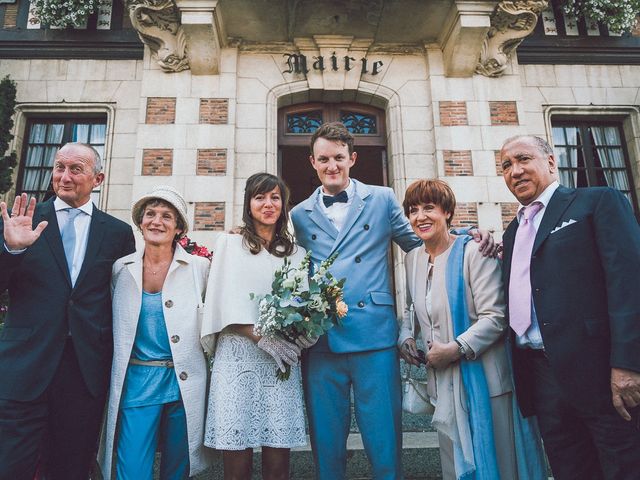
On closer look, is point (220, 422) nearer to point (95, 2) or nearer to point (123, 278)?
point (123, 278)

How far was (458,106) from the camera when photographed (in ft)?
28.2

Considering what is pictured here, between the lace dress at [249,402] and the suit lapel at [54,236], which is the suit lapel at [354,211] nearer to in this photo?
the lace dress at [249,402]

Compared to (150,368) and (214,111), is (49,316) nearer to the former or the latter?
(150,368)

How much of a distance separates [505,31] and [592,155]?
3652mm

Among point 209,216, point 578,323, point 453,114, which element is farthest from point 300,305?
point 453,114

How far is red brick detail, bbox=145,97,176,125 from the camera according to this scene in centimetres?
827

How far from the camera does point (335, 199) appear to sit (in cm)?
316

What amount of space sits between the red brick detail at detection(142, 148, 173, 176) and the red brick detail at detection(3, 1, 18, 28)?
15.4 feet

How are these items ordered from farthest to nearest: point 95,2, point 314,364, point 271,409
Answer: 1. point 95,2
2. point 314,364
3. point 271,409

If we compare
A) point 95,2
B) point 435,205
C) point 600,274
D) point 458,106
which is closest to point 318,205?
point 435,205

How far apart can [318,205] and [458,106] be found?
652cm

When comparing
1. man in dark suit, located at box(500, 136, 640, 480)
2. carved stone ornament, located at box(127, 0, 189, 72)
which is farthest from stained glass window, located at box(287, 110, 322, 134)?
man in dark suit, located at box(500, 136, 640, 480)

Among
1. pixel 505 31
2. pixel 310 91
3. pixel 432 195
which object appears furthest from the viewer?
pixel 310 91

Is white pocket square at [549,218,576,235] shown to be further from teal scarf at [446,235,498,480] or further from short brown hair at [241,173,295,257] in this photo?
short brown hair at [241,173,295,257]
